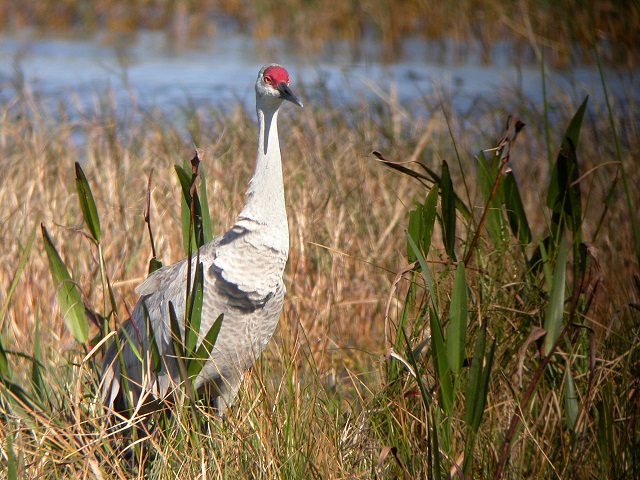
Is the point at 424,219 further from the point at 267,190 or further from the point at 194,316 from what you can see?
the point at 194,316

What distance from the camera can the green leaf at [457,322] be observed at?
2215 mm

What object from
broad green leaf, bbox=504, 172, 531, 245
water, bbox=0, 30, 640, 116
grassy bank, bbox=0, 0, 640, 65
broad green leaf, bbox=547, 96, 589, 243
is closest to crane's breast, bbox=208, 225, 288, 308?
broad green leaf, bbox=504, 172, 531, 245

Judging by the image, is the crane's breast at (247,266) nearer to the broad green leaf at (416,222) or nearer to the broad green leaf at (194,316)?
the broad green leaf at (194,316)

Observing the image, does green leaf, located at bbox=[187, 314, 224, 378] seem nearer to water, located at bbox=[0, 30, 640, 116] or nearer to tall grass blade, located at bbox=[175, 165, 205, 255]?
tall grass blade, located at bbox=[175, 165, 205, 255]

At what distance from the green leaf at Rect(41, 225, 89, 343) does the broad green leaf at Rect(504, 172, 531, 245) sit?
1.31 meters

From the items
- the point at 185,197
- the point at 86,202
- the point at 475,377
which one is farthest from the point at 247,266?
the point at 475,377

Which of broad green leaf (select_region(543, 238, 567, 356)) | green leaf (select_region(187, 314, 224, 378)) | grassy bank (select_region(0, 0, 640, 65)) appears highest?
grassy bank (select_region(0, 0, 640, 65))

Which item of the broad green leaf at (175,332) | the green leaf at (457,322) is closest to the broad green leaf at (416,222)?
the green leaf at (457,322)

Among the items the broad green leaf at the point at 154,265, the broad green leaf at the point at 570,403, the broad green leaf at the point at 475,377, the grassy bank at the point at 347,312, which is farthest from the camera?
the broad green leaf at the point at 154,265

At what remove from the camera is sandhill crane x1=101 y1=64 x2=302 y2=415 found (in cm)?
275

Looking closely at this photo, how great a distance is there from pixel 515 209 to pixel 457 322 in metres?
0.69

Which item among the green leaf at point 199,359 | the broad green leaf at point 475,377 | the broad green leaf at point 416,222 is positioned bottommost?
the green leaf at point 199,359

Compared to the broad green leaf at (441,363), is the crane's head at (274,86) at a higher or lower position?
higher

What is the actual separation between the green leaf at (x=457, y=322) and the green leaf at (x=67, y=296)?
111 cm
